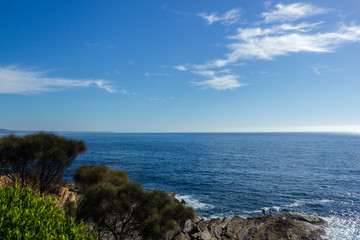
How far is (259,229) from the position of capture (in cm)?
3388

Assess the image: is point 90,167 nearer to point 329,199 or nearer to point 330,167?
point 329,199

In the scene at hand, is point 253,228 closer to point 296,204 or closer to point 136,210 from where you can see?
point 136,210

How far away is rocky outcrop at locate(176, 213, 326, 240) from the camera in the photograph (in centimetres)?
3145

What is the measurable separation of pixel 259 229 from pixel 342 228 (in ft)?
50.6

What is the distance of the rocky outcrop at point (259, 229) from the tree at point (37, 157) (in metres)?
19.8

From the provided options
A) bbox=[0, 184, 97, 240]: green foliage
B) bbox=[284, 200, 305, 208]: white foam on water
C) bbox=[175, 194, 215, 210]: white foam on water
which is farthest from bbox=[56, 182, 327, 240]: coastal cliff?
bbox=[0, 184, 97, 240]: green foliage

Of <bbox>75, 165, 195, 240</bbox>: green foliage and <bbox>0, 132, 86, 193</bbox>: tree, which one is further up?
<bbox>0, 132, 86, 193</bbox>: tree

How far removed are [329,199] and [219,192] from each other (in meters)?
25.9

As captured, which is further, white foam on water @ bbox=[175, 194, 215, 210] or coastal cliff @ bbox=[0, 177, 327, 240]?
white foam on water @ bbox=[175, 194, 215, 210]

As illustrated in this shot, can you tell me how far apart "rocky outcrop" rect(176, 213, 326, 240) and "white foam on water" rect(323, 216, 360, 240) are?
47.2 inches

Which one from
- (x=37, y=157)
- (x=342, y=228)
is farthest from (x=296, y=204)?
(x=37, y=157)

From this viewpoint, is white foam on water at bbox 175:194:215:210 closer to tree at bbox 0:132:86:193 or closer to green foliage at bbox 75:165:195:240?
green foliage at bbox 75:165:195:240

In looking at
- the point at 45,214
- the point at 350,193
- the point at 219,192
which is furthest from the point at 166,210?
the point at 350,193

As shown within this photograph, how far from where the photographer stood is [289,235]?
32.3m
